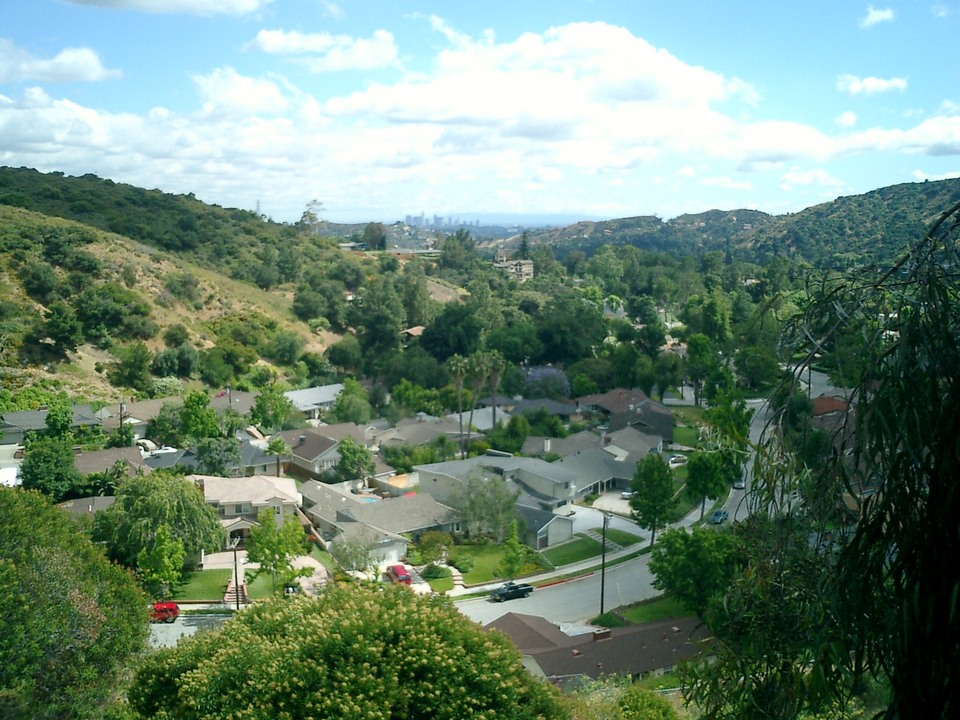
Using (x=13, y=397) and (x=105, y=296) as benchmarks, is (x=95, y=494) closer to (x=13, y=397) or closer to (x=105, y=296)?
(x=13, y=397)

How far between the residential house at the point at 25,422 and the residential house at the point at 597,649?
67.8 ft

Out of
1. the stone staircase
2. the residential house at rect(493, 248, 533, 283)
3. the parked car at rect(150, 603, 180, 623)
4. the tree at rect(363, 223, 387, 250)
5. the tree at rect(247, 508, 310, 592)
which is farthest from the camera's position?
→ the tree at rect(363, 223, 387, 250)

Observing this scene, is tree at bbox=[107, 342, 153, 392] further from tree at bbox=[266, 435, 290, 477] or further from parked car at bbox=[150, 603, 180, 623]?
parked car at bbox=[150, 603, 180, 623]

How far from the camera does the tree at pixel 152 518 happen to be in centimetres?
2082

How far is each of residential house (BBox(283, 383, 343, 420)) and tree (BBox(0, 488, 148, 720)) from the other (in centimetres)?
2394

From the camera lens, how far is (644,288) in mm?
74188

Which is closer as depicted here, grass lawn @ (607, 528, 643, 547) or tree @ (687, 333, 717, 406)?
grass lawn @ (607, 528, 643, 547)

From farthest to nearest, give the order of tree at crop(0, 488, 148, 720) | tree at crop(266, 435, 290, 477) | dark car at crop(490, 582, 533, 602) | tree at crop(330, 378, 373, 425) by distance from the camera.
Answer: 1. tree at crop(330, 378, 373, 425)
2. tree at crop(266, 435, 290, 477)
3. dark car at crop(490, 582, 533, 602)
4. tree at crop(0, 488, 148, 720)

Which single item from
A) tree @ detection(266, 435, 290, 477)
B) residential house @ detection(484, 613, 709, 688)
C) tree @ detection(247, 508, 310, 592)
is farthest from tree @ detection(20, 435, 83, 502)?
residential house @ detection(484, 613, 709, 688)

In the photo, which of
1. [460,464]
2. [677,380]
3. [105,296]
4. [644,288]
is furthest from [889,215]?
[105,296]

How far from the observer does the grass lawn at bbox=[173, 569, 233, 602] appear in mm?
20656

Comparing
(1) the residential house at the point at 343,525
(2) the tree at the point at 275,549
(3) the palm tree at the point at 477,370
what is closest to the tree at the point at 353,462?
(1) the residential house at the point at 343,525

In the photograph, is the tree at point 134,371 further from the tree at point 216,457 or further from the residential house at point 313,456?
the tree at point 216,457

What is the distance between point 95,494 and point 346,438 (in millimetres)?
8733
